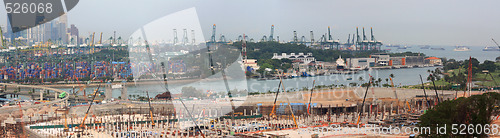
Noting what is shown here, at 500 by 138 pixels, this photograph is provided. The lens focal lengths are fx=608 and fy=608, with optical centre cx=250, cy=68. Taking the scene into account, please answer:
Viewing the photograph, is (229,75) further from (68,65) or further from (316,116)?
(68,65)

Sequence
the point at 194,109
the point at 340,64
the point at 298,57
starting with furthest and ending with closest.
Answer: the point at 298,57 → the point at 340,64 → the point at 194,109

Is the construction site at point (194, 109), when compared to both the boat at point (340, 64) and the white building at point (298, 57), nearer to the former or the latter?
the boat at point (340, 64)

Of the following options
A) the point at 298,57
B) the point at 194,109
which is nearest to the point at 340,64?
the point at 298,57

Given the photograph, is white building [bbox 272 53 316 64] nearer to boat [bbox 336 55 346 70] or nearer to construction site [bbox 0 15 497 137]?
boat [bbox 336 55 346 70]

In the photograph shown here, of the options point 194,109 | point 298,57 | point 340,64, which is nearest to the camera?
point 194,109

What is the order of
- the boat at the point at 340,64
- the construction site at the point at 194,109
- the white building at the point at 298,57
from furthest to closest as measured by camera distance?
the white building at the point at 298,57 < the boat at the point at 340,64 < the construction site at the point at 194,109

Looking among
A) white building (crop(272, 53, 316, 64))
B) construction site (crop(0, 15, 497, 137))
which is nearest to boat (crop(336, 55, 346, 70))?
white building (crop(272, 53, 316, 64))

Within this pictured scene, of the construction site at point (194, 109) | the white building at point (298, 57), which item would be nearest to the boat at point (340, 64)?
the white building at point (298, 57)

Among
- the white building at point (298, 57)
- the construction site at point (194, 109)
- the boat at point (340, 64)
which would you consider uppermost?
the white building at point (298, 57)

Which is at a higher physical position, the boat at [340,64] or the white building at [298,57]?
the white building at [298,57]

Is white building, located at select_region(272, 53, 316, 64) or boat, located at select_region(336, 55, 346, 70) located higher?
white building, located at select_region(272, 53, 316, 64)

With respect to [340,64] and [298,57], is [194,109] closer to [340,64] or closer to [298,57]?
[340,64]
